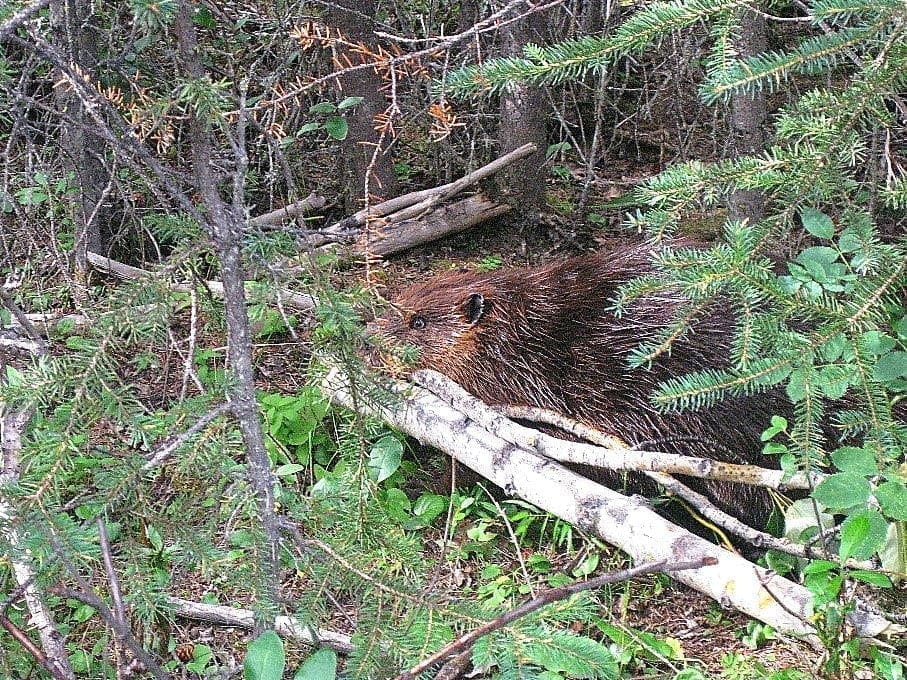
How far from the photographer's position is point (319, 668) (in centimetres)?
196

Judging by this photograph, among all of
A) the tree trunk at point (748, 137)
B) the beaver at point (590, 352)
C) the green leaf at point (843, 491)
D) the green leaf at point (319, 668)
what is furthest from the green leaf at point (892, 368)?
the tree trunk at point (748, 137)

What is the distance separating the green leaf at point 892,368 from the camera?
8.30 ft

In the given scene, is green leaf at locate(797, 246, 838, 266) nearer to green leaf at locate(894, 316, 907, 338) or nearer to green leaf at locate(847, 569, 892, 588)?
green leaf at locate(894, 316, 907, 338)

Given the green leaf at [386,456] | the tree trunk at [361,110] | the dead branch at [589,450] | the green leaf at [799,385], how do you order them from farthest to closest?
the tree trunk at [361,110], the green leaf at [386,456], the dead branch at [589,450], the green leaf at [799,385]

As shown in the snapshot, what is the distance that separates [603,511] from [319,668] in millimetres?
1514

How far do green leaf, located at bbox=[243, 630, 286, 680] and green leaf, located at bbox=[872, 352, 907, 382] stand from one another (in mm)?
1818

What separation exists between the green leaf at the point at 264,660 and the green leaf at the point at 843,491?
146 centimetres

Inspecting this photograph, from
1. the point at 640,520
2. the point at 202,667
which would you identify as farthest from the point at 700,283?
the point at 202,667

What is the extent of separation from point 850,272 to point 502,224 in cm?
323

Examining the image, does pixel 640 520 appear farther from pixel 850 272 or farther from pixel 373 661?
pixel 373 661

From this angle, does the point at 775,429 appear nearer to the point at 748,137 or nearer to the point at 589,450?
the point at 589,450

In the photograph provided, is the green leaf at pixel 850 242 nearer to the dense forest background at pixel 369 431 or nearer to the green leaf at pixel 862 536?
the dense forest background at pixel 369 431

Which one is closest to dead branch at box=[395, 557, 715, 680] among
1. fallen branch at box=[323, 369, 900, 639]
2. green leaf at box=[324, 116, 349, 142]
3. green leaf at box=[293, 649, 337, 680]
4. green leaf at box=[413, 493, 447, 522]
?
green leaf at box=[293, 649, 337, 680]

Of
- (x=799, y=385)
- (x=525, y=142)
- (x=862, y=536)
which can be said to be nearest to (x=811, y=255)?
(x=799, y=385)
